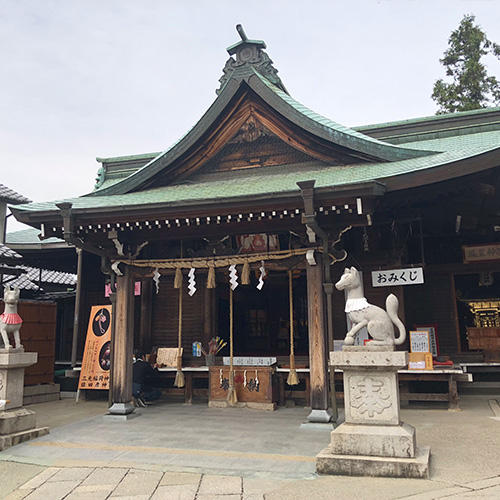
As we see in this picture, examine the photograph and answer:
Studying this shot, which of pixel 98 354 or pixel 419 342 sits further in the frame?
pixel 98 354

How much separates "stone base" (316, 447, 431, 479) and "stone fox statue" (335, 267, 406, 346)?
4.70ft

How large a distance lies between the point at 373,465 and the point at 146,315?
29.7ft

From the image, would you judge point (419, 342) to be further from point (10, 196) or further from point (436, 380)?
point (10, 196)

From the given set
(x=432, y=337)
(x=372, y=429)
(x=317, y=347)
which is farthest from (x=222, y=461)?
(x=432, y=337)

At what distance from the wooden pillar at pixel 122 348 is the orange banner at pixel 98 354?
7.73ft

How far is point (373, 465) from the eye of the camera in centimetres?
559

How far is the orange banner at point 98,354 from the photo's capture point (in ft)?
40.1

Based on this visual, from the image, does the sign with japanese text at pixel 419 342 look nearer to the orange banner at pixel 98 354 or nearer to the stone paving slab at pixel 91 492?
the stone paving slab at pixel 91 492

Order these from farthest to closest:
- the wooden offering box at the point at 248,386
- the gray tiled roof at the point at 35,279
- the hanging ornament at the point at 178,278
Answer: the gray tiled roof at the point at 35,279 → the wooden offering box at the point at 248,386 → the hanging ornament at the point at 178,278

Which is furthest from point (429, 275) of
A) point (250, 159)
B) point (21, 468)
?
point (21, 468)

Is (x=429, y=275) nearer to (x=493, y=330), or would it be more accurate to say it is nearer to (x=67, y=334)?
(x=493, y=330)

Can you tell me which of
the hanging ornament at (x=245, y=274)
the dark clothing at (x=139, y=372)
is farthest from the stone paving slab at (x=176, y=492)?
the dark clothing at (x=139, y=372)

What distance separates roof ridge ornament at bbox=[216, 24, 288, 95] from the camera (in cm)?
1091

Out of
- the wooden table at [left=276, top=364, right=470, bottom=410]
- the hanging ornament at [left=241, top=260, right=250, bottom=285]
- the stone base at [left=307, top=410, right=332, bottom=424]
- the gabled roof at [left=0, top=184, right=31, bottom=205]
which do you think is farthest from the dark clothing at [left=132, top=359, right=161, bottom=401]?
the gabled roof at [left=0, top=184, right=31, bottom=205]
